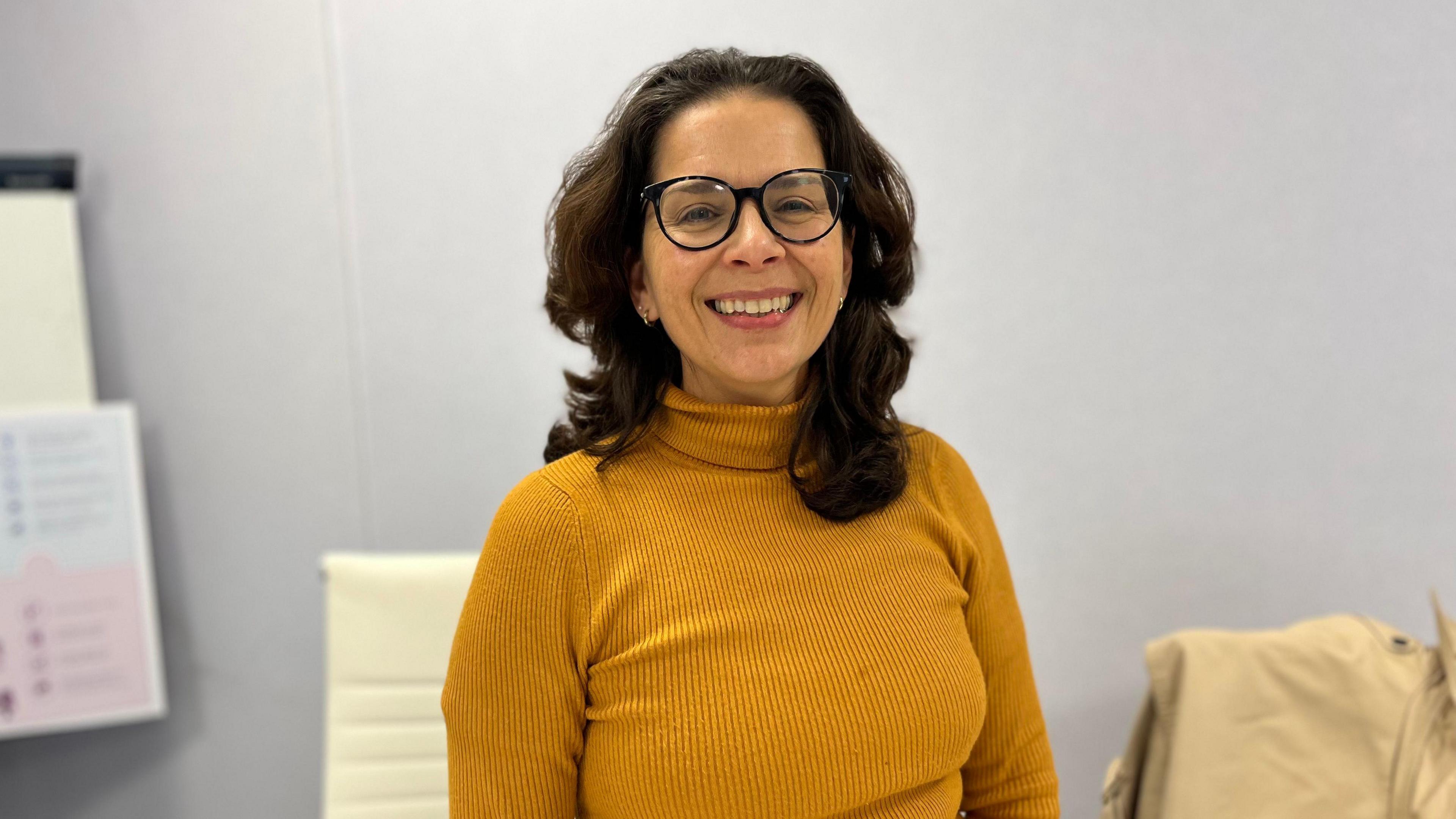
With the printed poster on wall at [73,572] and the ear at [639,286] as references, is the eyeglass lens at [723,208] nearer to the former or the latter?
the ear at [639,286]

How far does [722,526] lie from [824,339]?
241mm

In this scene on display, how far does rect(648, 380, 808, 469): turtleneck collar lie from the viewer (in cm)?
108

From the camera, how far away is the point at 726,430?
1.08 metres

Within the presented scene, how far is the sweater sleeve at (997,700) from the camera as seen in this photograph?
3.89 ft

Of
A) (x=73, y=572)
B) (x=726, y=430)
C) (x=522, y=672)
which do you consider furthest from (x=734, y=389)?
(x=73, y=572)

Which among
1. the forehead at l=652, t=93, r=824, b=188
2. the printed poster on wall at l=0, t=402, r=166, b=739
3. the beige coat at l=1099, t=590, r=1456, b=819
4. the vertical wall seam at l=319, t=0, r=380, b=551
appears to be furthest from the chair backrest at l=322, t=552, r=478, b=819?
the beige coat at l=1099, t=590, r=1456, b=819

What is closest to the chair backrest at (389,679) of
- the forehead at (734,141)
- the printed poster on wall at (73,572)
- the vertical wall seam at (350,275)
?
the vertical wall seam at (350,275)

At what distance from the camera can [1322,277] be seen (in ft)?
5.55

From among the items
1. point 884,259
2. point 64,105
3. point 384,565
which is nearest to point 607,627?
point 884,259

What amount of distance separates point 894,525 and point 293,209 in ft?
4.33

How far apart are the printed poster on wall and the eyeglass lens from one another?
131cm

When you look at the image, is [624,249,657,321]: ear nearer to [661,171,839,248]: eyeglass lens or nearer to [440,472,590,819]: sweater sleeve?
[661,171,839,248]: eyeglass lens

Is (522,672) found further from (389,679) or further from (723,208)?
(389,679)

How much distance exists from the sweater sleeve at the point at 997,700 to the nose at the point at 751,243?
0.39 metres
